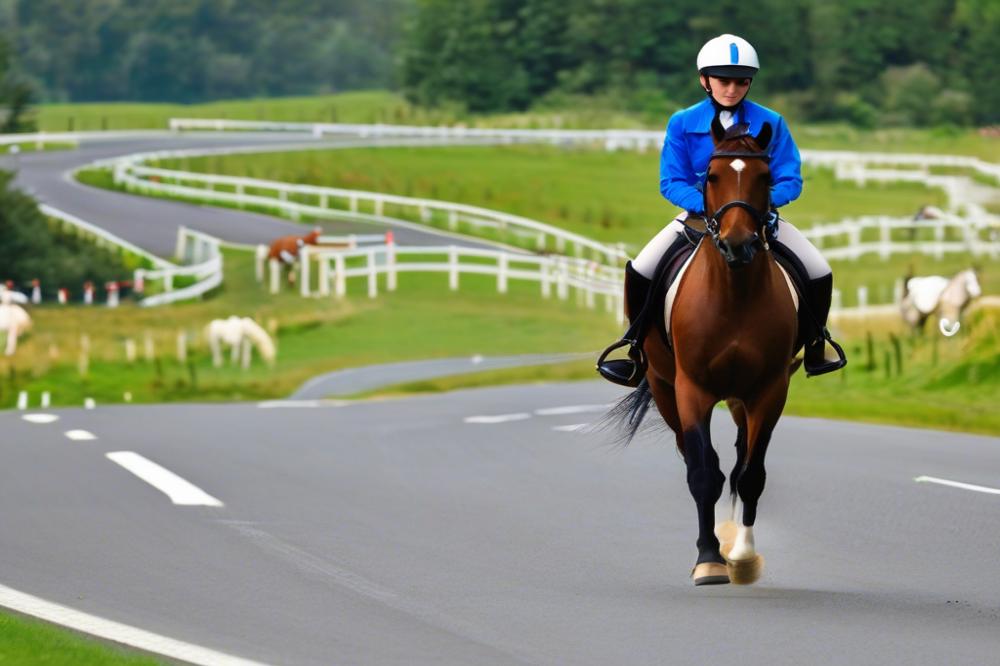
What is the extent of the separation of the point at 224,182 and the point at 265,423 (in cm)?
4034

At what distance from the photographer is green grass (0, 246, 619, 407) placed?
34.2 m

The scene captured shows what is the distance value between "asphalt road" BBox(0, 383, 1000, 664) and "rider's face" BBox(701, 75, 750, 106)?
2261 mm

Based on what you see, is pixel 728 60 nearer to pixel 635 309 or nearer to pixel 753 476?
pixel 635 309

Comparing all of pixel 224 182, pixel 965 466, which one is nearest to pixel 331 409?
pixel 965 466

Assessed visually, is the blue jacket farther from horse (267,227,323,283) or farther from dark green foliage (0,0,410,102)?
dark green foliage (0,0,410,102)

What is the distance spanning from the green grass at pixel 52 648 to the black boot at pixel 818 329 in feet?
14.3

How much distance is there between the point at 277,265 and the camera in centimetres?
4438

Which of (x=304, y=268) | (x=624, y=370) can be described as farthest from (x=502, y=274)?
(x=624, y=370)

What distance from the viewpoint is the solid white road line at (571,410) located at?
22075 millimetres

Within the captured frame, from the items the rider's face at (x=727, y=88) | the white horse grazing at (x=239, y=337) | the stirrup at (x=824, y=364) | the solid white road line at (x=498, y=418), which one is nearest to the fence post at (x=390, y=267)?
the white horse grazing at (x=239, y=337)

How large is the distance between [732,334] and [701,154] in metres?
1.03

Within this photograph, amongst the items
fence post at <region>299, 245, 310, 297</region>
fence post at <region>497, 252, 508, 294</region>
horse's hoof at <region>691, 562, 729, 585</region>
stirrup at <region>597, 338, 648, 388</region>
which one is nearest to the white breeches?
stirrup at <region>597, 338, 648, 388</region>

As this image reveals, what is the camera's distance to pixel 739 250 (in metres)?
9.38

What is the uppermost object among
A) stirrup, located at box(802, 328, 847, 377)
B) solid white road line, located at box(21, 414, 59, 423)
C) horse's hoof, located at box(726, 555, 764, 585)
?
stirrup, located at box(802, 328, 847, 377)
